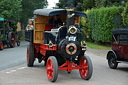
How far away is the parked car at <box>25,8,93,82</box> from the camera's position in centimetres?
862

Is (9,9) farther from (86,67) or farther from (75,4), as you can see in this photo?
A: (86,67)

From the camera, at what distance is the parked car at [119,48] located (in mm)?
11152

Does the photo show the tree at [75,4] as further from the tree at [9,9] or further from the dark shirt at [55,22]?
the dark shirt at [55,22]

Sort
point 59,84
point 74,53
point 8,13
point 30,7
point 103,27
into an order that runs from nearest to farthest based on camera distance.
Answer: point 59,84 < point 74,53 < point 103,27 < point 8,13 < point 30,7

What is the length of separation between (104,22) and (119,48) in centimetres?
1288

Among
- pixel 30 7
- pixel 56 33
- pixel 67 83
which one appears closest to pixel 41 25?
pixel 56 33

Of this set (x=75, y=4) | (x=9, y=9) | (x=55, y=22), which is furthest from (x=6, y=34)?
(x=75, y=4)

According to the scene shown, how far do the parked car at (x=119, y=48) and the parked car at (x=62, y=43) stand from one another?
2.16 m

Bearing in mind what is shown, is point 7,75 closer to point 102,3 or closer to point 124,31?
point 124,31

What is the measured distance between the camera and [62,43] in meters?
8.70

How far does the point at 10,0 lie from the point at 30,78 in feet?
70.2

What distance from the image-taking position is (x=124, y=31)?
11352 mm

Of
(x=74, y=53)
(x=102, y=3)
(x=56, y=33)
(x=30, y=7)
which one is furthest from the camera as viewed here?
(x=30, y=7)

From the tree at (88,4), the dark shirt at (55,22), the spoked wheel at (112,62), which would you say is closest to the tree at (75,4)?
the tree at (88,4)
